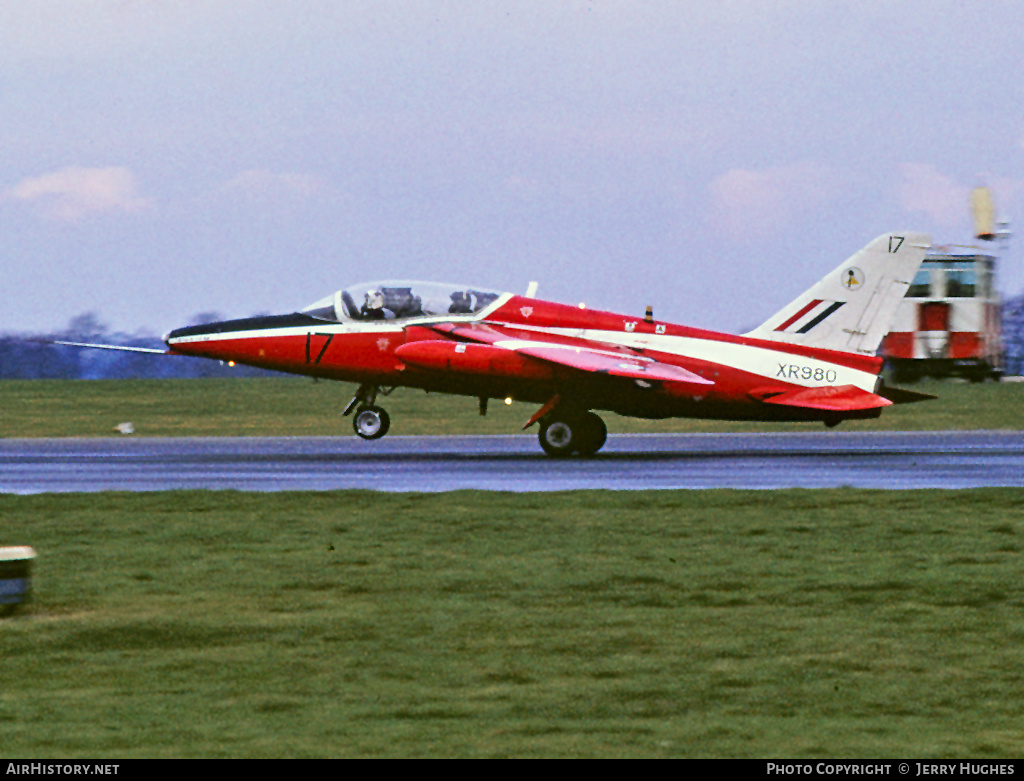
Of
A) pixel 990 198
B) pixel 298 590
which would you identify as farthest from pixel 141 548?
pixel 990 198

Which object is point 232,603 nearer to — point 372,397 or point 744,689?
point 744,689

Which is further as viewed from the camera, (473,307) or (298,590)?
(473,307)

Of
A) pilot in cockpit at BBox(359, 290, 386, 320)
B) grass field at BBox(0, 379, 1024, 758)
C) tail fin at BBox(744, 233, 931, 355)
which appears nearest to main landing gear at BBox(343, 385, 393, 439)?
pilot in cockpit at BBox(359, 290, 386, 320)

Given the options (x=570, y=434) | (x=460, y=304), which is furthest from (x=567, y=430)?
(x=460, y=304)

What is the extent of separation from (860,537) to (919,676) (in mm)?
5990

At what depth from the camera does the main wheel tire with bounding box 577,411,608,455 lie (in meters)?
25.8

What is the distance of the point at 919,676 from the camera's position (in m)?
8.37

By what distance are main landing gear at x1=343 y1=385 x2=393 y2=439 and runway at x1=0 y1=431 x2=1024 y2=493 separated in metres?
0.46

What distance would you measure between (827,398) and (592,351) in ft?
13.6

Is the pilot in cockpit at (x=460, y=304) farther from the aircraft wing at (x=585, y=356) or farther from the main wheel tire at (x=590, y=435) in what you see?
the main wheel tire at (x=590, y=435)

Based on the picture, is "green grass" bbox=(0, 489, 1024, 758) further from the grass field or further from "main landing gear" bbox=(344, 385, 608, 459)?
"main landing gear" bbox=(344, 385, 608, 459)

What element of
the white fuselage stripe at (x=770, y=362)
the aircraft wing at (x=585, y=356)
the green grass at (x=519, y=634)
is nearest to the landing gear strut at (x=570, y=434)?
the aircraft wing at (x=585, y=356)

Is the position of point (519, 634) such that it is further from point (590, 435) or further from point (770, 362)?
point (770, 362)

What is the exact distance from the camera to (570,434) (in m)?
25.7
